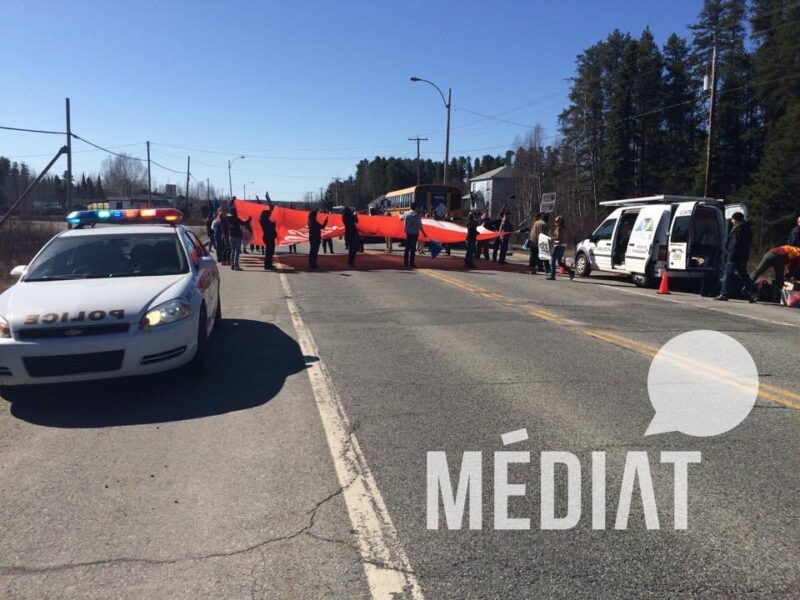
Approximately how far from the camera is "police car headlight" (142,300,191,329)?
6.27 metres

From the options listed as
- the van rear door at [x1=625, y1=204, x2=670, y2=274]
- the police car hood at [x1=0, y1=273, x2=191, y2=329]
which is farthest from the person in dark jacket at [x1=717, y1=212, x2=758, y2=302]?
the police car hood at [x1=0, y1=273, x2=191, y2=329]

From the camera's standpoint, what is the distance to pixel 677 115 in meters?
66.8

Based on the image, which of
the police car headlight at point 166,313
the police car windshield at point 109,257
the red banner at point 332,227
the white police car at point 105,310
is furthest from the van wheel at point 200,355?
the red banner at point 332,227

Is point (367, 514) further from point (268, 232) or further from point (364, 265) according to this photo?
point (364, 265)

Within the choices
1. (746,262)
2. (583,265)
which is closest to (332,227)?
(583,265)

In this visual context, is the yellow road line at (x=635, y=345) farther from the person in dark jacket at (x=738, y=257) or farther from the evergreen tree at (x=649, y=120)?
the evergreen tree at (x=649, y=120)

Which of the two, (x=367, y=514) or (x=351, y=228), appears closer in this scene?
(x=367, y=514)

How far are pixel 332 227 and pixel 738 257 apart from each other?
529 inches

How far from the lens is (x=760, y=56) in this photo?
5525cm

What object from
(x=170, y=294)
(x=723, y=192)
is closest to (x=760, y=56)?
(x=723, y=192)

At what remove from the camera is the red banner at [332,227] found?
23.2m

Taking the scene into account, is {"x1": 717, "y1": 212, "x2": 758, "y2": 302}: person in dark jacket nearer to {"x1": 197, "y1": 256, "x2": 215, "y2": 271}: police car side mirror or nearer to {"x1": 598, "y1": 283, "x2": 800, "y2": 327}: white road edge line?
{"x1": 598, "y1": 283, "x2": 800, "y2": 327}: white road edge line

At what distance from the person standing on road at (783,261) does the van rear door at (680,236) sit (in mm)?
1898

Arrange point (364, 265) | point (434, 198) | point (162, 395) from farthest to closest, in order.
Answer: point (434, 198), point (364, 265), point (162, 395)
